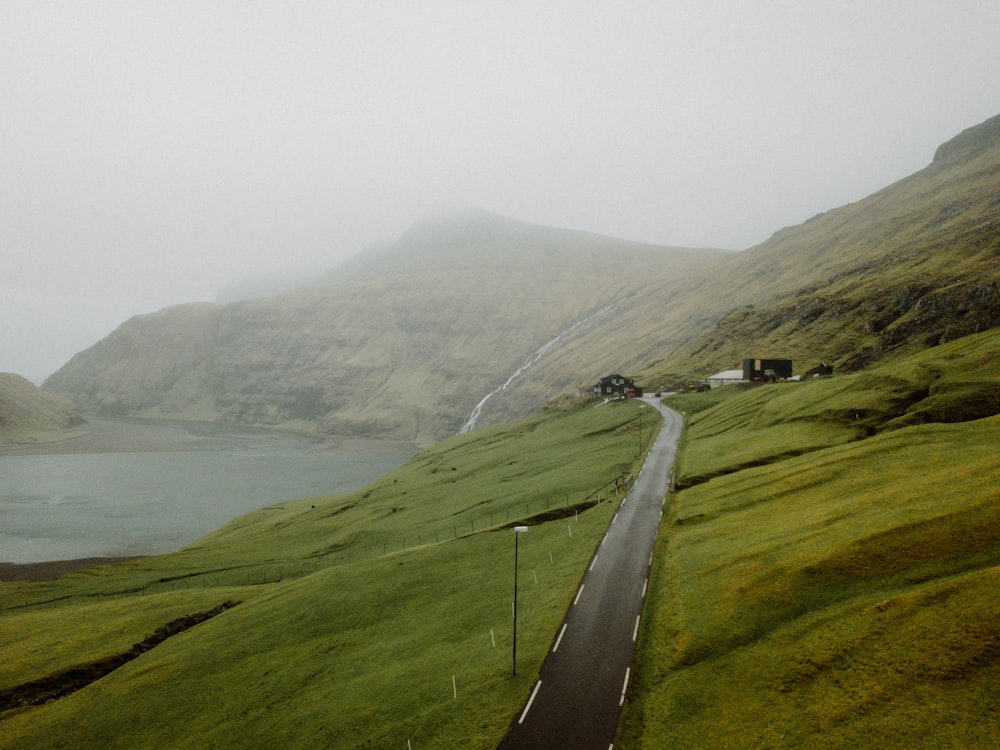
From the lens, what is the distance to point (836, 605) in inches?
1105

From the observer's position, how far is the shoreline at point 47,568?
283ft

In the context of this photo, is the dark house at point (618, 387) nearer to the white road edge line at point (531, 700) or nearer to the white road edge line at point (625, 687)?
the white road edge line at point (625, 687)

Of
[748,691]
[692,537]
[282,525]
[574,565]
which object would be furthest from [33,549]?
[748,691]

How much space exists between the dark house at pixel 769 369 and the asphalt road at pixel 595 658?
262ft

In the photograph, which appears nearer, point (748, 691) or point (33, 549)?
point (748, 691)

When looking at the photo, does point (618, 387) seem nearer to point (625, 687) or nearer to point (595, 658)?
point (595, 658)

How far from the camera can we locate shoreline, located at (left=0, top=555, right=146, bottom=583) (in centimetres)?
8626

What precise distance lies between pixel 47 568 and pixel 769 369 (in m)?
141

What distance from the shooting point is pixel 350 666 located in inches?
1481

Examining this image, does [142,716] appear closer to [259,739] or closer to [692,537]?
[259,739]

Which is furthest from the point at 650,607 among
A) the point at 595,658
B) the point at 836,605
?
the point at 836,605

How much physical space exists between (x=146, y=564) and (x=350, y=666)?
213ft

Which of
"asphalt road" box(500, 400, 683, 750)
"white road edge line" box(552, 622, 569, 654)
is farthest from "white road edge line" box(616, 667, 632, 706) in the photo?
"white road edge line" box(552, 622, 569, 654)

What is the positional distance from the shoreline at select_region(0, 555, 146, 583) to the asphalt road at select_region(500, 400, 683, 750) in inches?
3424
